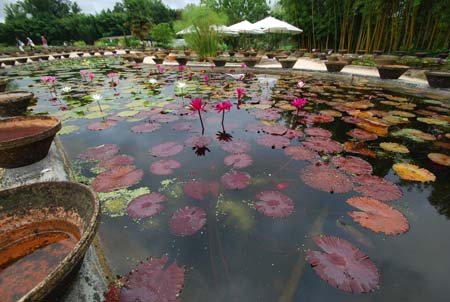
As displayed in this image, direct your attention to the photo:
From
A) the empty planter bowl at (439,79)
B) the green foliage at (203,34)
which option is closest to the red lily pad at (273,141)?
the empty planter bowl at (439,79)

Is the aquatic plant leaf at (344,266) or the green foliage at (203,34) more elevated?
the green foliage at (203,34)

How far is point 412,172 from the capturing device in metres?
2.15

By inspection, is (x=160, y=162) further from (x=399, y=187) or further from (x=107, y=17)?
(x=107, y=17)

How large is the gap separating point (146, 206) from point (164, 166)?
618 millimetres

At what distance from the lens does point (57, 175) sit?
1.85m

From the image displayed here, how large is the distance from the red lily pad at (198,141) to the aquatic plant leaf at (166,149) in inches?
5.8

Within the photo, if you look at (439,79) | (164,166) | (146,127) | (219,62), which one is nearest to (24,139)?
(164,166)

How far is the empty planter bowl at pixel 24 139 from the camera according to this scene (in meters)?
1.60

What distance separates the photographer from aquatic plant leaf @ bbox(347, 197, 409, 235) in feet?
5.02

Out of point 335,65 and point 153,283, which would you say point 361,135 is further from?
point 335,65

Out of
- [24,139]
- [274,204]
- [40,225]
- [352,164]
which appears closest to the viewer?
[40,225]

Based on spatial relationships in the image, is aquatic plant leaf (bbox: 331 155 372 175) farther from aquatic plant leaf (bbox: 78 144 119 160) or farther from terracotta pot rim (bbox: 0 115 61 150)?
terracotta pot rim (bbox: 0 115 61 150)

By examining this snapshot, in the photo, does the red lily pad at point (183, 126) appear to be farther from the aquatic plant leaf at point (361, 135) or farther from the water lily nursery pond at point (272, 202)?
the aquatic plant leaf at point (361, 135)

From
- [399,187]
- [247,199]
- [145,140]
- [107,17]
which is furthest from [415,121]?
[107,17]
